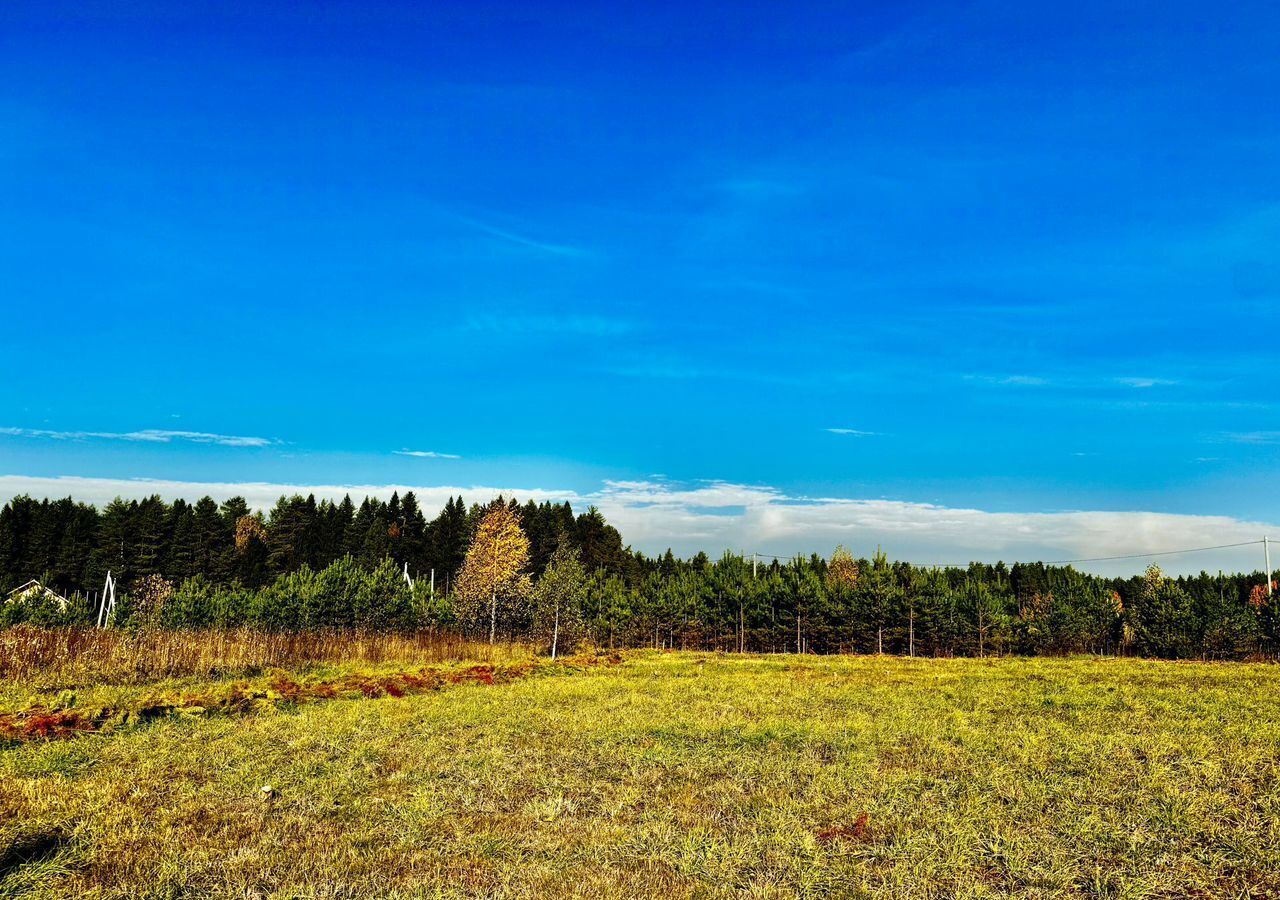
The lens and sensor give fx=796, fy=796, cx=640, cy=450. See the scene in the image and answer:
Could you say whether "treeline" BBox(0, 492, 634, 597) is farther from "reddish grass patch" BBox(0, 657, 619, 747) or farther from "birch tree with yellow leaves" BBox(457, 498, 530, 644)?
"reddish grass patch" BBox(0, 657, 619, 747)

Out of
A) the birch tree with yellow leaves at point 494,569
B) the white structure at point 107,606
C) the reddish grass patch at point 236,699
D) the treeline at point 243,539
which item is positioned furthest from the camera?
the treeline at point 243,539

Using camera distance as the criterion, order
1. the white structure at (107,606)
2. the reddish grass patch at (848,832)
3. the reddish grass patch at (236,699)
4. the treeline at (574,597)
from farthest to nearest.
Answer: the white structure at (107,606) < the treeline at (574,597) < the reddish grass patch at (236,699) < the reddish grass patch at (848,832)

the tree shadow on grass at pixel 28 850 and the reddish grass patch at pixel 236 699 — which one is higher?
the tree shadow on grass at pixel 28 850

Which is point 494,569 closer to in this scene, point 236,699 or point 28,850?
point 236,699

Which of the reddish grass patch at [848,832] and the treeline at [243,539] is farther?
the treeline at [243,539]

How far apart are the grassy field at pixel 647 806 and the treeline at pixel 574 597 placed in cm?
2410

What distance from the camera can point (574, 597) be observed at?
35.6m

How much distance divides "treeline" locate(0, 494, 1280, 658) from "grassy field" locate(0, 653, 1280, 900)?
2410 centimetres

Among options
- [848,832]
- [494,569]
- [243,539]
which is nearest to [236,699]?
[848,832]

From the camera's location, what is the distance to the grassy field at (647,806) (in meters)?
5.52

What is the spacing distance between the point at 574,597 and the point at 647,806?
28795 mm

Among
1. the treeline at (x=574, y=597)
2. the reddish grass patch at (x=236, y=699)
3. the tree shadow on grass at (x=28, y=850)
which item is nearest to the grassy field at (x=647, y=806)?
the tree shadow on grass at (x=28, y=850)

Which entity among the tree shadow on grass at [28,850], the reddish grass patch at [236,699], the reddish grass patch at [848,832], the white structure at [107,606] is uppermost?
the reddish grass patch at [848,832]

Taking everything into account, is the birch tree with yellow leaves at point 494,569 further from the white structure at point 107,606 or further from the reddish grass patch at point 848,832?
the reddish grass patch at point 848,832
